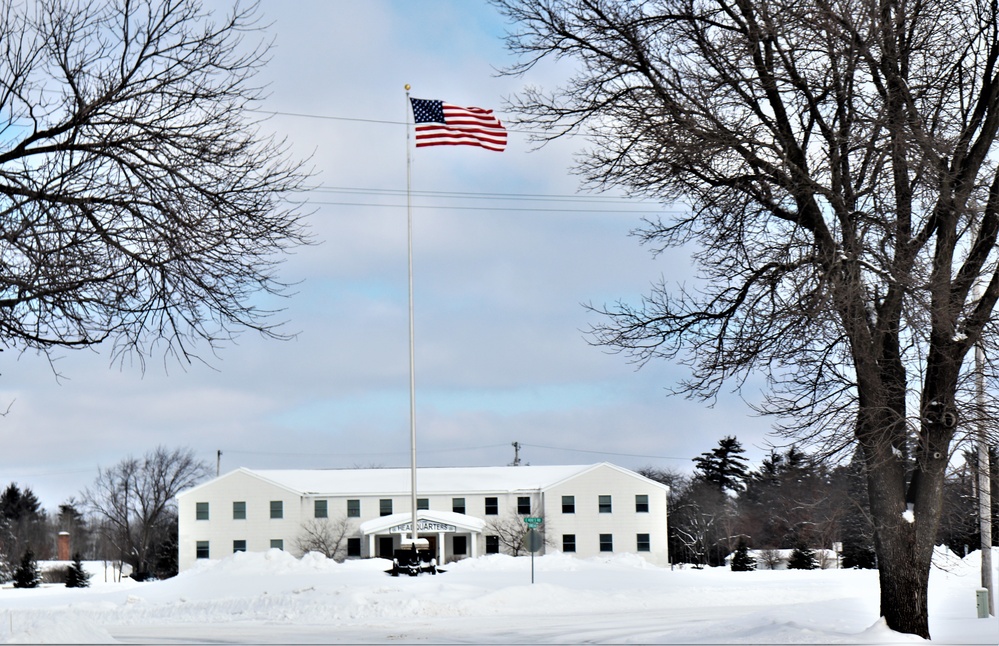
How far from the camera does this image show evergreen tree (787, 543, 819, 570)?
60.4m

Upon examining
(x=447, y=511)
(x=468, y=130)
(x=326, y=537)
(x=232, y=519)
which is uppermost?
(x=468, y=130)

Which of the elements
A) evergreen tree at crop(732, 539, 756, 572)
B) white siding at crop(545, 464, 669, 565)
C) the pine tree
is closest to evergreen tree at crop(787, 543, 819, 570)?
evergreen tree at crop(732, 539, 756, 572)

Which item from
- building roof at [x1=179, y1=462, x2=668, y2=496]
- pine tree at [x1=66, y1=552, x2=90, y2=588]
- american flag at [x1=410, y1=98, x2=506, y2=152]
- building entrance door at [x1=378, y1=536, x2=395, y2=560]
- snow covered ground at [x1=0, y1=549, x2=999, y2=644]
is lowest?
pine tree at [x1=66, y1=552, x2=90, y2=588]

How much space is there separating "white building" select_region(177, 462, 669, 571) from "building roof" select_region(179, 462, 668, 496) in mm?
133

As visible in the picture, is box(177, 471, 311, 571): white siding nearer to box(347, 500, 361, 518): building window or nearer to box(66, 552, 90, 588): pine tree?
box(347, 500, 361, 518): building window

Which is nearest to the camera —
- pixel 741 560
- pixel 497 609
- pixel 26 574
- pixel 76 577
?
pixel 497 609

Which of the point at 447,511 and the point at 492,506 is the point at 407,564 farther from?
the point at 492,506

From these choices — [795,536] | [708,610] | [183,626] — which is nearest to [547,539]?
[795,536]

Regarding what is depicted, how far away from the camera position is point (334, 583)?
3800cm

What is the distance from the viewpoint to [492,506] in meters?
69.0

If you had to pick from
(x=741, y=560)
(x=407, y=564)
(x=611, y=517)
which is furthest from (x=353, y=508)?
(x=407, y=564)

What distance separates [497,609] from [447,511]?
127 ft

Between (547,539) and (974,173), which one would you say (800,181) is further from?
(547,539)

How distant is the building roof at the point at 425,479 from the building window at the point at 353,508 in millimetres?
536
